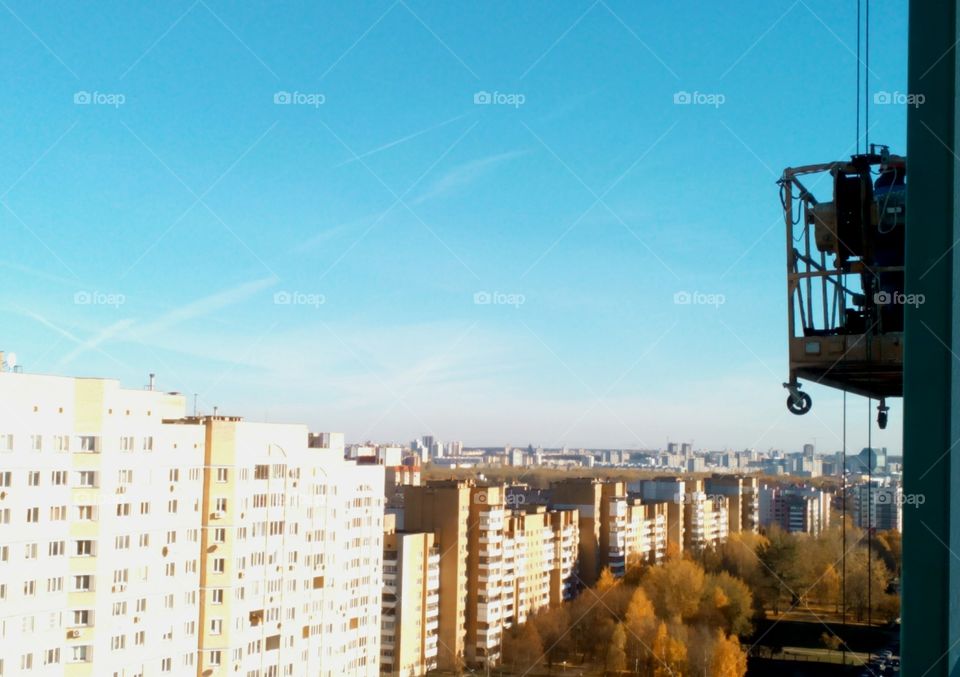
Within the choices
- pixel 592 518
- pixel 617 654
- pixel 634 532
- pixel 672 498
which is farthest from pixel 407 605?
pixel 672 498

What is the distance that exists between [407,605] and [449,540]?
48.5 inches

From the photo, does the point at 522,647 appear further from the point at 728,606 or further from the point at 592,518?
the point at 592,518

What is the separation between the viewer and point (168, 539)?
7.46 meters

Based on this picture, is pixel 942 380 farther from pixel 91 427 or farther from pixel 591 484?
pixel 591 484

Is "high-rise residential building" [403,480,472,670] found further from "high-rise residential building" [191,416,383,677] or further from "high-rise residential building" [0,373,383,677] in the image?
"high-rise residential building" [0,373,383,677]

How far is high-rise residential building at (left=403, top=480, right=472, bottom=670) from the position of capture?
519 inches

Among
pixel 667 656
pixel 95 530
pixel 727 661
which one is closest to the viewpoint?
pixel 95 530

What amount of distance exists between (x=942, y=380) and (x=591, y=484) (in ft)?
53.0

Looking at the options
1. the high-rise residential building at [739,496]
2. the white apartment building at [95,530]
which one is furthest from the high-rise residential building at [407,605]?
the high-rise residential building at [739,496]

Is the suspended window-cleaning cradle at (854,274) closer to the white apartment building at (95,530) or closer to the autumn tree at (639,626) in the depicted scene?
the white apartment building at (95,530)

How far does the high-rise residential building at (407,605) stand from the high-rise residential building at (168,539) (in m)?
2.23

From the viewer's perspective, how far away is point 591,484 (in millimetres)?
16438

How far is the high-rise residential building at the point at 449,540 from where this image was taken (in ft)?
43.2

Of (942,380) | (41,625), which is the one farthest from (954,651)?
(41,625)
